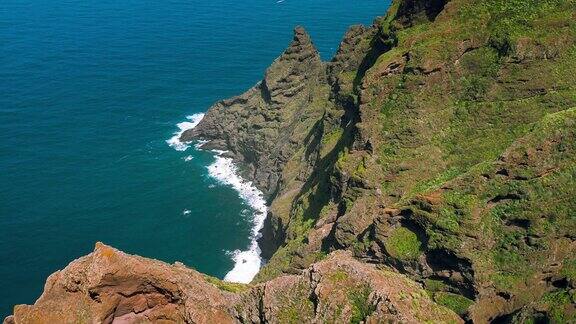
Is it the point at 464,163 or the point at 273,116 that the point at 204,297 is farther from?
the point at 273,116

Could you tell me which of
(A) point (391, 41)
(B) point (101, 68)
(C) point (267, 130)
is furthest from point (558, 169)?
(B) point (101, 68)

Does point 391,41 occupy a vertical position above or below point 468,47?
above

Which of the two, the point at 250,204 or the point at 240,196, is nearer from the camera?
the point at 250,204

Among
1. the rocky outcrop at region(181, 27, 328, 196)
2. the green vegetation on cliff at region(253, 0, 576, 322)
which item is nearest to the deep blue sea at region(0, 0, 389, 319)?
the rocky outcrop at region(181, 27, 328, 196)

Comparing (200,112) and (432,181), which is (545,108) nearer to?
(432,181)

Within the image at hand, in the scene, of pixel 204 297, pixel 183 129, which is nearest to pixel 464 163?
pixel 204 297

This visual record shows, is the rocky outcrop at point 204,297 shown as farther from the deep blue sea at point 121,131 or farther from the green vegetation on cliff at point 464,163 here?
the deep blue sea at point 121,131
